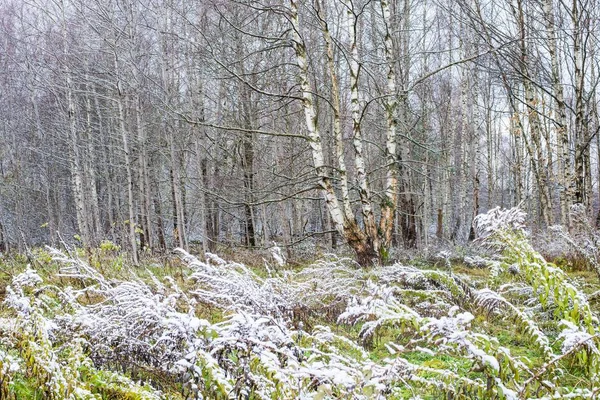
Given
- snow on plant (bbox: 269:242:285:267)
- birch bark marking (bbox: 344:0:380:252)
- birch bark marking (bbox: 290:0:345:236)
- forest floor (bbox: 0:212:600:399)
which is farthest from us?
birch bark marking (bbox: 344:0:380:252)

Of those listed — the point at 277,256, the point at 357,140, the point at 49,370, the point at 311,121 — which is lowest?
the point at 49,370

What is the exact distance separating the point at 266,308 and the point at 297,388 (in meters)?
1.83

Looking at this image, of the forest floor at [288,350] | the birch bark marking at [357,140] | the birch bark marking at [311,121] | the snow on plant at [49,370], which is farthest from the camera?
the birch bark marking at [357,140]

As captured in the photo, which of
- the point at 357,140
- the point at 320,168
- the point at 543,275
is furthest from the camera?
the point at 357,140

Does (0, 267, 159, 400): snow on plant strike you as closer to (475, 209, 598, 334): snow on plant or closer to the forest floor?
the forest floor

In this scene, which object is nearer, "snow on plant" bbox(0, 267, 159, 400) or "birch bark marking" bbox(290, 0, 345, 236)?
"snow on plant" bbox(0, 267, 159, 400)

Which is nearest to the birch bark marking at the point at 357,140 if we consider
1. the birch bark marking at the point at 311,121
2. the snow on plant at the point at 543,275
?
the birch bark marking at the point at 311,121

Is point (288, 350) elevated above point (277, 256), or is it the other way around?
point (277, 256)

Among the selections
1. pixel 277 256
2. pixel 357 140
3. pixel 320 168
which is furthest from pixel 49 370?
pixel 357 140

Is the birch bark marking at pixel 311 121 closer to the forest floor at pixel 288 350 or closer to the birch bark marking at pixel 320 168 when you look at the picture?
the birch bark marking at pixel 320 168

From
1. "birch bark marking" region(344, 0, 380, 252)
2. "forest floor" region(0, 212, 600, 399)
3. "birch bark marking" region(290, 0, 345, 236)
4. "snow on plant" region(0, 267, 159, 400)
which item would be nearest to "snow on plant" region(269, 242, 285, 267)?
"forest floor" region(0, 212, 600, 399)

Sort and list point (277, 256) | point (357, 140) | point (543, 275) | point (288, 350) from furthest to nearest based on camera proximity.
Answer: point (357, 140) → point (277, 256) → point (543, 275) → point (288, 350)

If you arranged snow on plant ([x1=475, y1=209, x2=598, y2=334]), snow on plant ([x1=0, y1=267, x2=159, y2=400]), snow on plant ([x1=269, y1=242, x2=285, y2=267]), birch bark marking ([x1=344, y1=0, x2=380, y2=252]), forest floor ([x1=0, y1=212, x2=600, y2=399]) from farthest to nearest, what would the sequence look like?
birch bark marking ([x1=344, y1=0, x2=380, y2=252]) → snow on plant ([x1=269, y1=242, x2=285, y2=267]) → snow on plant ([x1=475, y1=209, x2=598, y2=334]) → snow on plant ([x1=0, y1=267, x2=159, y2=400]) → forest floor ([x1=0, y1=212, x2=600, y2=399])

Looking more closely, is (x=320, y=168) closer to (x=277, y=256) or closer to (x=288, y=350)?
(x=277, y=256)
